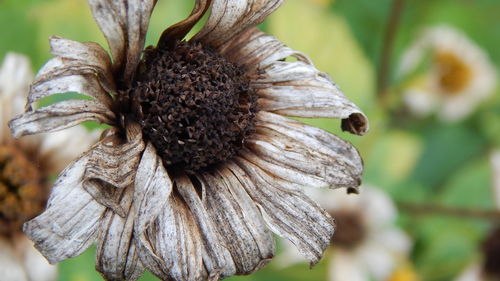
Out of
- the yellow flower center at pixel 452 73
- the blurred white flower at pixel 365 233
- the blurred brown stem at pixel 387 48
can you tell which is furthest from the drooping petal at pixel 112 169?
the yellow flower center at pixel 452 73

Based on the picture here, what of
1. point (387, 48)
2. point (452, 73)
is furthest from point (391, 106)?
point (452, 73)

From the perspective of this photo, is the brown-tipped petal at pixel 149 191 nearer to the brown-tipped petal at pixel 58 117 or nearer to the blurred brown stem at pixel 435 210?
the brown-tipped petal at pixel 58 117

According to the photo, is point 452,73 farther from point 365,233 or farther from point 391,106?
point 365,233

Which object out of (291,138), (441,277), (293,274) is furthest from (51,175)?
(441,277)

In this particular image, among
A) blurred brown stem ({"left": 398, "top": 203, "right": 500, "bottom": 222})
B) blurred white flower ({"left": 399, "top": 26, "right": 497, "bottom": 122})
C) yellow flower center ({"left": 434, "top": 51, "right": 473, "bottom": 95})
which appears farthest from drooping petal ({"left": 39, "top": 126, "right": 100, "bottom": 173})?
yellow flower center ({"left": 434, "top": 51, "right": 473, "bottom": 95})

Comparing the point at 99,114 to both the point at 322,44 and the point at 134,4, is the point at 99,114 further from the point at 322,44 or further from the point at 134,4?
the point at 322,44

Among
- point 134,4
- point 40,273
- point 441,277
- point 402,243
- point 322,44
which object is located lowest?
point 441,277
